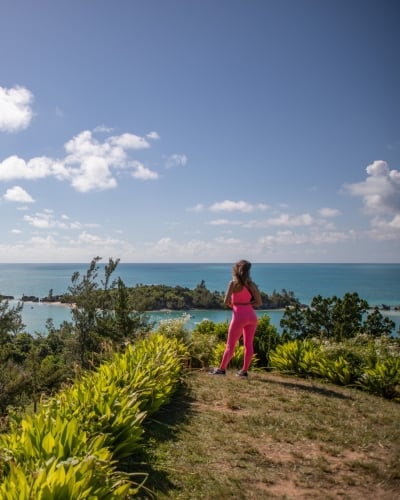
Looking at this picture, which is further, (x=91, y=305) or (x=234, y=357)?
(x=91, y=305)

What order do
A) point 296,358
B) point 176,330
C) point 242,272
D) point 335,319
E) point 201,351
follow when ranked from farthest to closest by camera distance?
point 335,319, point 201,351, point 176,330, point 296,358, point 242,272

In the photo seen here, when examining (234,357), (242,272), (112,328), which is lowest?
(112,328)

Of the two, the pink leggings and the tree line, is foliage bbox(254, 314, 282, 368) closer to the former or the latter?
the tree line

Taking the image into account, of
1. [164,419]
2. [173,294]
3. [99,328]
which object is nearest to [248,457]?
[164,419]

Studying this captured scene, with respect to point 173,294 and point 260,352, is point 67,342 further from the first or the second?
point 173,294

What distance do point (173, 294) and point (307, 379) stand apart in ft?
270

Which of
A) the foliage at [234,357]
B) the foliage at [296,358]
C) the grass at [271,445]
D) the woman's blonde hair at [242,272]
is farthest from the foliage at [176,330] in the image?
the woman's blonde hair at [242,272]

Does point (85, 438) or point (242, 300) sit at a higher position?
point (242, 300)

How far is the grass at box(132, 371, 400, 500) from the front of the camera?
3232 millimetres

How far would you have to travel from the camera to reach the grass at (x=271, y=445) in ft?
10.6

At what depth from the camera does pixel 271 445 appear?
4.12 m

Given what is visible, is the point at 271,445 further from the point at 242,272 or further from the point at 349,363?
the point at 349,363

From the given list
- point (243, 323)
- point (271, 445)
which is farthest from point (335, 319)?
point (271, 445)

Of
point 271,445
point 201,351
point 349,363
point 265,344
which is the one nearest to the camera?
point 271,445
